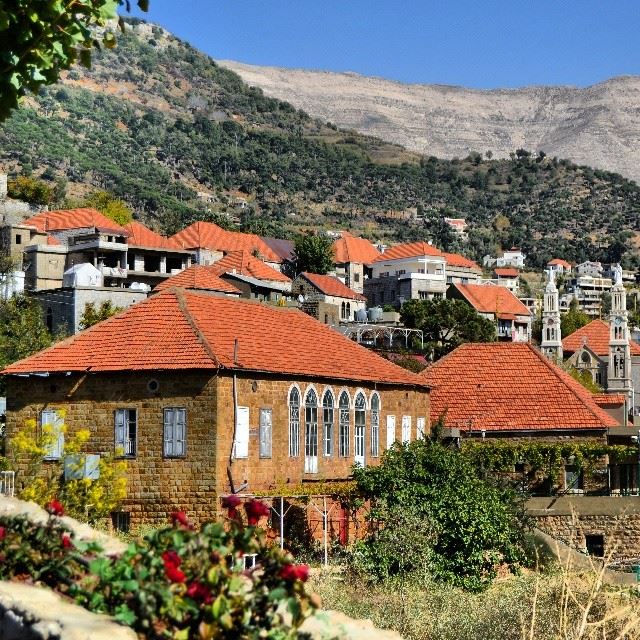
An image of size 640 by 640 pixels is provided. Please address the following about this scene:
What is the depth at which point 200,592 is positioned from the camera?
25.7 feet

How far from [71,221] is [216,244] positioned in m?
17.9

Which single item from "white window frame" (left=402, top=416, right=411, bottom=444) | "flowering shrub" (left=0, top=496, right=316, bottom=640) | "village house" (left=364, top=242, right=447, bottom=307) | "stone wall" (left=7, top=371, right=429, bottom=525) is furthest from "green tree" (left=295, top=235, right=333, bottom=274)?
"flowering shrub" (left=0, top=496, right=316, bottom=640)

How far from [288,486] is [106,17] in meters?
18.8

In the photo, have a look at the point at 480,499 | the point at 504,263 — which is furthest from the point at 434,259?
the point at 480,499

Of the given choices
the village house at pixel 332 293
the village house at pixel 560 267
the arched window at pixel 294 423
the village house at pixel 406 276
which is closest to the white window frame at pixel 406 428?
the arched window at pixel 294 423

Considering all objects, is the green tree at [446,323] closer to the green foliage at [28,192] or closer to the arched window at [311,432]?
the green foliage at [28,192]

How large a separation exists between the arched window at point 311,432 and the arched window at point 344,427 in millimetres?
1173

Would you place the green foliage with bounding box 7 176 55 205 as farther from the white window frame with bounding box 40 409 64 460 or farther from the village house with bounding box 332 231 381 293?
the white window frame with bounding box 40 409 64 460

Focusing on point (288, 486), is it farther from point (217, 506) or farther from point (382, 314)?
point (382, 314)

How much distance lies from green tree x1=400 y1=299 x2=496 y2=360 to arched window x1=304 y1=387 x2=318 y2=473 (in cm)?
4881

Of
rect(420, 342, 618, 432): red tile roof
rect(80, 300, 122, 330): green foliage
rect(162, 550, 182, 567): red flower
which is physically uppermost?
rect(80, 300, 122, 330): green foliage

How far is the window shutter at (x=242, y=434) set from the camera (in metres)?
27.8

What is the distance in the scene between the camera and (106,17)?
11.4 m

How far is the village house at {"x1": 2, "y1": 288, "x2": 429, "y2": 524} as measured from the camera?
1075 inches
